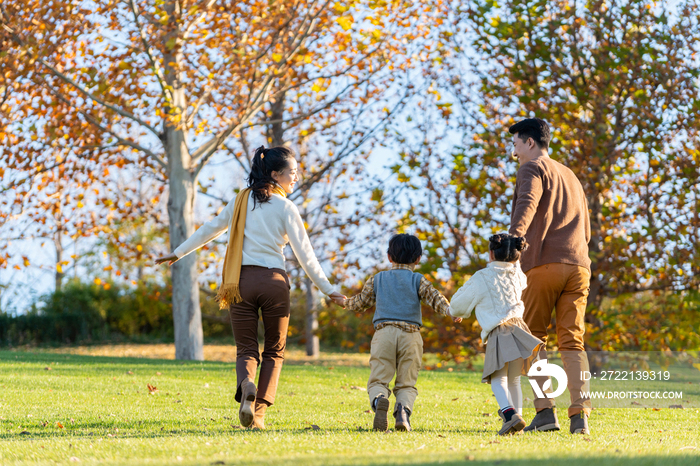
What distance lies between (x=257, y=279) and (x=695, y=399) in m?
5.77

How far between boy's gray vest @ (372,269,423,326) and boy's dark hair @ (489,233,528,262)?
58 centimetres

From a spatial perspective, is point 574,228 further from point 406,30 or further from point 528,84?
point 406,30

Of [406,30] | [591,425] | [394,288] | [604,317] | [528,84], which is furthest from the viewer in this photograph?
[406,30]

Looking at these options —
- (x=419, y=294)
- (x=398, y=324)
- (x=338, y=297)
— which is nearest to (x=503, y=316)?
(x=419, y=294)

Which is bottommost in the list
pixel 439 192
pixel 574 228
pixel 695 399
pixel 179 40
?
pixel 695 399

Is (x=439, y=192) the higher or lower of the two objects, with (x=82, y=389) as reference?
higher

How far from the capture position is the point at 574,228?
15.3ft

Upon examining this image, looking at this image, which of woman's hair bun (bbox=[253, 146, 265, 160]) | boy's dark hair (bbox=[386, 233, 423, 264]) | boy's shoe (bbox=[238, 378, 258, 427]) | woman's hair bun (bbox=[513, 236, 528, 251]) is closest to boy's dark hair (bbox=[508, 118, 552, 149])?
woman's hair bun (bbox=[513, 236, 528, 251])

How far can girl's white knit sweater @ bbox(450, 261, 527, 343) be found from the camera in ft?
14.3

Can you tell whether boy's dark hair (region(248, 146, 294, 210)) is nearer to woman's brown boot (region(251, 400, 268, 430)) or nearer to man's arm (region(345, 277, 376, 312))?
man's arm (region(345, 277, 376, 312))

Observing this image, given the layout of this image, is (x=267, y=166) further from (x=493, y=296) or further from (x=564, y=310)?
(x=564, y=310)

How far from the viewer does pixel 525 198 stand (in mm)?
4500

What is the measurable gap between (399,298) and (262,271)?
38.7 inches

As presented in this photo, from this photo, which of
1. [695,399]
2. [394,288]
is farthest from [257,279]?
[695,399]
